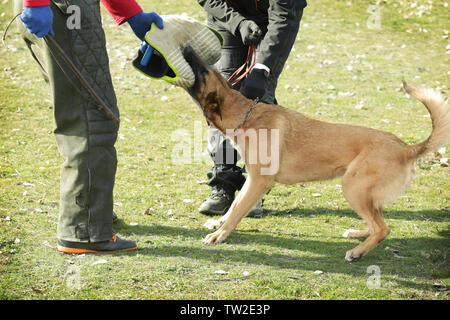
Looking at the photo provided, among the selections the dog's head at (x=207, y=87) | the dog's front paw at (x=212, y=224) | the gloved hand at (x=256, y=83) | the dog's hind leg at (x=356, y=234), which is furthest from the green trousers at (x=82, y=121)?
the dog's hind leg at (x=356, y=234)

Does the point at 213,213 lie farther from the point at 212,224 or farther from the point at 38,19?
the point at 38,19

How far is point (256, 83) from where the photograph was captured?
4234 mm

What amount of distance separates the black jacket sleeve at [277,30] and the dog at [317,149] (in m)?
0.44

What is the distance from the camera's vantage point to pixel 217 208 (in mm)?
4836

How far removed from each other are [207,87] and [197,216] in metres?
1.37

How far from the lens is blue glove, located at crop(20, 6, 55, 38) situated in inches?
122

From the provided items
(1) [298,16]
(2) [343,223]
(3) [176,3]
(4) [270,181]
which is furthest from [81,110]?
(3) [176,3]

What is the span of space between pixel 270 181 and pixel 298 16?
4.98ft

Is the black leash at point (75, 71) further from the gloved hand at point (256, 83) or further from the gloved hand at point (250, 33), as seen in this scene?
the gloved hand at point (250, 33)

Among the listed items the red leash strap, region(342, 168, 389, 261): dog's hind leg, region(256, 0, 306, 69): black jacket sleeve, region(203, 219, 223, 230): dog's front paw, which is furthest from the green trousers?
region(342, 168, 389, 261): dog's hind leg

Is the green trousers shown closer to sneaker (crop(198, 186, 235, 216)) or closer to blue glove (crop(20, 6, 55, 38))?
blue glove (crop(20, 6, 55, 38))

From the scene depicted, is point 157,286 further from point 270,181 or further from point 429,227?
point 429,227

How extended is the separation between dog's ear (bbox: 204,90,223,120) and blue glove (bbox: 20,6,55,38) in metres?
1.34

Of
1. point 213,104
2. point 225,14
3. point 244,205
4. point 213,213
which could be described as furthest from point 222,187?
point 225,14
